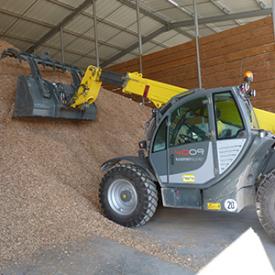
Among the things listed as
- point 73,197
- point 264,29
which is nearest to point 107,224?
point 73,197

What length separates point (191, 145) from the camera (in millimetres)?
4871

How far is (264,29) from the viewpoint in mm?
10070

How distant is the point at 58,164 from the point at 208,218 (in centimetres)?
285

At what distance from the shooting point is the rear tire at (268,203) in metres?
4.39

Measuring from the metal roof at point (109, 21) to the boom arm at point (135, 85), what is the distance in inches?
392

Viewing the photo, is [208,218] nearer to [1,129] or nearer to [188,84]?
[1,129]

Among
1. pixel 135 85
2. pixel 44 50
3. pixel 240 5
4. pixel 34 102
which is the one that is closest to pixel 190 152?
pixel 135 85

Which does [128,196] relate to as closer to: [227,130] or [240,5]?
[227,130]

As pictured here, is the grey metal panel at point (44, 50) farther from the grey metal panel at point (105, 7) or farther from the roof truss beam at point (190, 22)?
the grey metal panel at point (105, 7)

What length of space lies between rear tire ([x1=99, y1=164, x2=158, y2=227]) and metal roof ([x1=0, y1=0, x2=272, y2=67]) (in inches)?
471

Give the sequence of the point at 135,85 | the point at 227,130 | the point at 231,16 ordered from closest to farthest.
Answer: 1. the point at 227,130
2. the point at 135,85
3. the point at 231,16

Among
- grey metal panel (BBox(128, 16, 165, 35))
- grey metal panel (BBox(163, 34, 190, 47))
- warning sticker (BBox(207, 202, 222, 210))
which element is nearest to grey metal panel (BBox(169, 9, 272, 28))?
grey metal panel (BBox(128, 16, 165, 35))

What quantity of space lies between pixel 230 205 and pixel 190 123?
1255 millimetres

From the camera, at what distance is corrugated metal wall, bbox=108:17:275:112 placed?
392 inches
